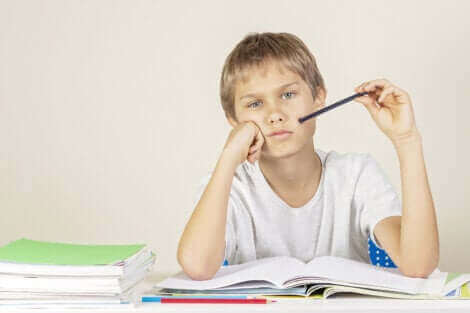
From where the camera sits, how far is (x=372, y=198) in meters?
1.64

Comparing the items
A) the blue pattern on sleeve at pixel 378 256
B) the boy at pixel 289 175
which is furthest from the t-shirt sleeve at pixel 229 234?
the blue pattern on sleeve at pixel 378 256

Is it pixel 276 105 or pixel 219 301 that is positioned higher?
pixel 276 105

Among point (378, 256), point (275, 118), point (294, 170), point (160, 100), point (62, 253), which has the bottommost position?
point (378, 256)

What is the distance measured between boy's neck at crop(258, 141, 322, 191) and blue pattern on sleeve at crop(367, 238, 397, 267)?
0.19m

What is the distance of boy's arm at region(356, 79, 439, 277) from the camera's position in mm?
1334

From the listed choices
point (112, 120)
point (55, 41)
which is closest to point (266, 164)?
point (112, 120)

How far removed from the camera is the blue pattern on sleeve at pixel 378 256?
1683mm

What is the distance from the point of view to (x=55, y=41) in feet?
8.79

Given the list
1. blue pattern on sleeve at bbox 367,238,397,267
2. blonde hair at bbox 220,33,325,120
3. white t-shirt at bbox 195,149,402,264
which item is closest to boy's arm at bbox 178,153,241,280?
white t-shirt at bbox 195,149,402,264

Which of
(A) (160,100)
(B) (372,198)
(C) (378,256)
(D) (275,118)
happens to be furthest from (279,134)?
(A) (160,100)

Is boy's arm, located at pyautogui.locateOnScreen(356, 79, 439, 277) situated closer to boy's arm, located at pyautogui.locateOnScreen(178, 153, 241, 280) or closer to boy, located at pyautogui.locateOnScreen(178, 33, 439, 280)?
boy, located at pyautogui.locateOnScreen(178, 33, 439, 280)

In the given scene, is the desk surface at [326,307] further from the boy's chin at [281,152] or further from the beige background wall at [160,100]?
the beige background wall at [160,100]

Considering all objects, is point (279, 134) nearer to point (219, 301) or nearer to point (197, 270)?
point (197, 270)

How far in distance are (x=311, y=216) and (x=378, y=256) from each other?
179mm
